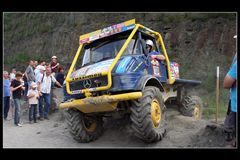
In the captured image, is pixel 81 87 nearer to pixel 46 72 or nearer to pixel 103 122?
pixel 103 122

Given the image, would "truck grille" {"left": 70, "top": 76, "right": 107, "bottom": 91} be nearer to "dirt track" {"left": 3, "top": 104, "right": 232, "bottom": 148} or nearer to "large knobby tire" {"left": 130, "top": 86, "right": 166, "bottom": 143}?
"large knobby tire" {"left": 130, "top": 86, "right": 166, "bottom": 143}

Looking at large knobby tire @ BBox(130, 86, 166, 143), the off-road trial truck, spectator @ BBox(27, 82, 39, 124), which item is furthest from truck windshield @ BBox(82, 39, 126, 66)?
spectator @ BBox(27, 82, 39, 124)

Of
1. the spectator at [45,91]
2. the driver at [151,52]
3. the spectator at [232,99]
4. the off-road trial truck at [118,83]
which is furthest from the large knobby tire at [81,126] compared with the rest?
the spectator at [232,99]

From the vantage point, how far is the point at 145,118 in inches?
272

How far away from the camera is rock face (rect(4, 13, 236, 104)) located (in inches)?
614

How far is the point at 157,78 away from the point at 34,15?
664 inches

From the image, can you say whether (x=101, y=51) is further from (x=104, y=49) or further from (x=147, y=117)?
(x=147, y=117)

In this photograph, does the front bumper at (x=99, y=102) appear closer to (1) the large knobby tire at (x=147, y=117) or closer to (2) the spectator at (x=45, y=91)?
(1) the large knobby tire at (x=147, y=117)

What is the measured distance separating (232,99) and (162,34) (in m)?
12.0

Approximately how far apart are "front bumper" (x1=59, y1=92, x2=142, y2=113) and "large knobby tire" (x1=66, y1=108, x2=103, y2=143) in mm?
302

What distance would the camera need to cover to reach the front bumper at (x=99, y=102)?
22.2ft

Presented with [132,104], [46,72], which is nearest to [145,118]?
[132,104]

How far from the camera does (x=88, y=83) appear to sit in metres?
7.48

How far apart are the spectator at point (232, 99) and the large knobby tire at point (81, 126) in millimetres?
3445
